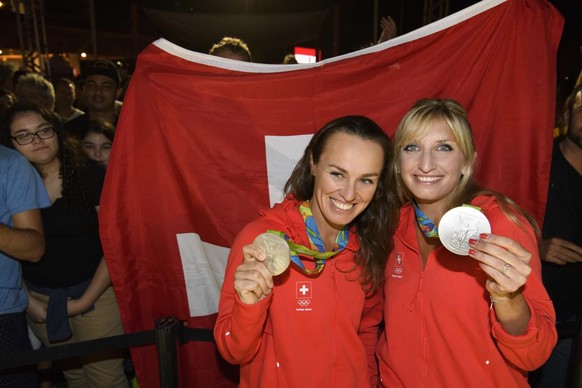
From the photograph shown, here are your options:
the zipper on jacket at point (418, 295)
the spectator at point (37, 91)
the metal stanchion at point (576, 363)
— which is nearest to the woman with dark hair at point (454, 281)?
the zipper on jacket at point (418, 295)

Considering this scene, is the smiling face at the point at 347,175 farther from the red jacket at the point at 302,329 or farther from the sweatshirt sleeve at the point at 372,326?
the sweatshirt sleeve at the point at 372,326

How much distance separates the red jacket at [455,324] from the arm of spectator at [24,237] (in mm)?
1751

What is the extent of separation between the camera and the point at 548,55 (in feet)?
6.84

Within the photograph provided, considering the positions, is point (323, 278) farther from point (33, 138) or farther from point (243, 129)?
point (33, 138)

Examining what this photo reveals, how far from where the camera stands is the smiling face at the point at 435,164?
1630 millimetres

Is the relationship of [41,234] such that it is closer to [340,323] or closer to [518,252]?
[340,323]

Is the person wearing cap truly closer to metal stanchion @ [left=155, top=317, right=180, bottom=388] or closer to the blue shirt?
the blue shirt

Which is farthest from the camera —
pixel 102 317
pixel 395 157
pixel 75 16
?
pixel 75 16

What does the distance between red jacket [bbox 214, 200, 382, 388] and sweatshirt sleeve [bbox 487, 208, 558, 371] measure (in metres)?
0.53

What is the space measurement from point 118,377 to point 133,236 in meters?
1.03

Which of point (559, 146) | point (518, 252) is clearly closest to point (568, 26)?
point (559, 146)

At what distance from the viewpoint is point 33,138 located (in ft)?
7.95

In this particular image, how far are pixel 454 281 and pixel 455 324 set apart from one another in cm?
15

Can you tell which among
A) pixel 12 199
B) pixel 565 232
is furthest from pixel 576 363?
pixel 12 199
